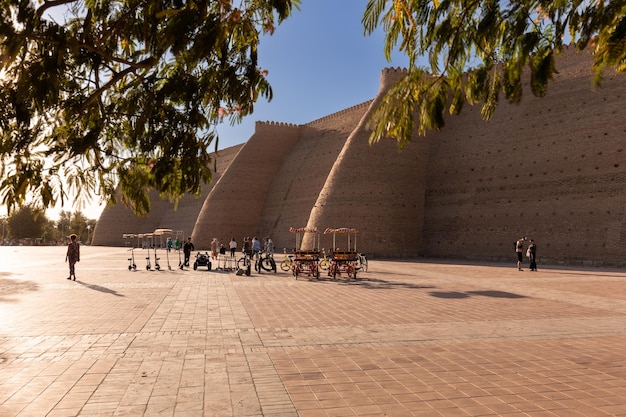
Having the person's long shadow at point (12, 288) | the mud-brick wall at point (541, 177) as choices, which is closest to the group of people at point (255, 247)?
the person's long shadow at point (12, 288)

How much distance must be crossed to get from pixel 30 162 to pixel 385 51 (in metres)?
2.34

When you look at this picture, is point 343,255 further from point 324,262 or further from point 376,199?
point 376,199

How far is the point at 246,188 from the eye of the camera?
52.8 m

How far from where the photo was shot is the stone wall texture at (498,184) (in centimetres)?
2595

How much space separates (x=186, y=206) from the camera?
6756cm

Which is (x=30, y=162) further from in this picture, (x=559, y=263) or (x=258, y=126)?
(x=258, y=126)

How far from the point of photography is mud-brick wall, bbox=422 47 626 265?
25562 millimetres

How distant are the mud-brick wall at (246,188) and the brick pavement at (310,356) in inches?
1565

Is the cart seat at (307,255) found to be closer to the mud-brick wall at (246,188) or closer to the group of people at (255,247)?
the group of people at (255,247)

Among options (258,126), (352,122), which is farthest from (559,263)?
(258,126)

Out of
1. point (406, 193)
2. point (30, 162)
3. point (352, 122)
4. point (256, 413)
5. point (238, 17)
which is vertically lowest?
point (256, 413)

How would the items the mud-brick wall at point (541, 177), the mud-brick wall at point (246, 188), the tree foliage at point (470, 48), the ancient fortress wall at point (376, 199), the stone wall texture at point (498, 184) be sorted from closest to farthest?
the tree foliage at point (470, 48), the mud-brick wall at point (541, 177), the stone wall texture at point (498, 184), the ancient fortress wall at point (376, 199), the mud-brick wall at point (246, 188)

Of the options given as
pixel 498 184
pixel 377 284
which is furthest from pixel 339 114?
pixel 377 284

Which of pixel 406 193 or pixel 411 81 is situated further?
pixel 406 193
